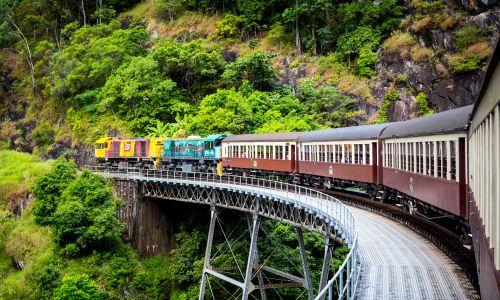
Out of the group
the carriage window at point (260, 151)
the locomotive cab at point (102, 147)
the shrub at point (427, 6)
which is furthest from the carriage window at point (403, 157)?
the locomotive cab at point (102, 147)

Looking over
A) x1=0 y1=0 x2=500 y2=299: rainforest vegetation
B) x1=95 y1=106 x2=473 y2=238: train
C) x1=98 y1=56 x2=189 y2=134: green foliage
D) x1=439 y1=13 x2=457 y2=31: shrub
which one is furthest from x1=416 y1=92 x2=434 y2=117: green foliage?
x1=98 y1=56 x2=189 y2=134: green foliage

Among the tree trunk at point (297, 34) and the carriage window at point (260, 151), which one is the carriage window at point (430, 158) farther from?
the tree trunk at point (297, 34)

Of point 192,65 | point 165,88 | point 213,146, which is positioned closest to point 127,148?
point 213,146

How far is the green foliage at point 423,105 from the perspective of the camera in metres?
35.1

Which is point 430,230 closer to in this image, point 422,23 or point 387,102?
point 387,102

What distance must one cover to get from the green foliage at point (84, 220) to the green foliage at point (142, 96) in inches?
661

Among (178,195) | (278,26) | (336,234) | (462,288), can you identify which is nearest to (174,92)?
(278,26)

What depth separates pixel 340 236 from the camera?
55.6 ft

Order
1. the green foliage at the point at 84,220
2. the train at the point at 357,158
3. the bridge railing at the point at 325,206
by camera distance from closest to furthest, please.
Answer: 1. the bridge railing at the point at 325,206
2. the train at the point at 357,158
3. the green foliage at the point at 84,220

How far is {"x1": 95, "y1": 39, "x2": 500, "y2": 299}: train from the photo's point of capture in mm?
5214

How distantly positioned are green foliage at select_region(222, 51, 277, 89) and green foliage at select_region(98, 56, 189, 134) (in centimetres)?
504

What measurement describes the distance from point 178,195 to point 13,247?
10051mm

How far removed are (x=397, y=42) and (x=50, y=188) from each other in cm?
2694

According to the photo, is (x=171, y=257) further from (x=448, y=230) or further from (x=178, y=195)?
(x=448, y=230)
